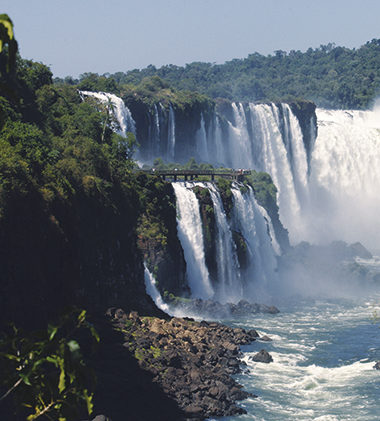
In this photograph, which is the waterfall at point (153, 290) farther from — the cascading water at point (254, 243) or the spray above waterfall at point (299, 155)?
the spray above waterfall at point (299, 155)

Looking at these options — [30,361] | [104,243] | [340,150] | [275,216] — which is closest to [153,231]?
[104,243]

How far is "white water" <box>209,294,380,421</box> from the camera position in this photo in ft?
84.8

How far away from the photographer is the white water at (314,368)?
2584 cm

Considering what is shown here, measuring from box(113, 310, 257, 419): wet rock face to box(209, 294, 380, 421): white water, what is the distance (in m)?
0.77

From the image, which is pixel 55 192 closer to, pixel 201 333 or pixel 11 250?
pixel 11 250

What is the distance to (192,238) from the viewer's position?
4716 cm

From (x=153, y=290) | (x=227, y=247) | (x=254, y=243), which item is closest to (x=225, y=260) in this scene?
(x=227, y=247)

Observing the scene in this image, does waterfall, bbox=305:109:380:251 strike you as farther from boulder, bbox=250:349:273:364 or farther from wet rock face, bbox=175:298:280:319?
boulder, bbox=250:349:273:364

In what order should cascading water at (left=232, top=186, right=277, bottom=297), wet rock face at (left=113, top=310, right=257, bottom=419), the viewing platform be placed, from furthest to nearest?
cascading water at (left=232, top=186, right=277, bottom=297)
the viewing platform
wet rock face at (left=113, top=310, right=257, bottom=419)

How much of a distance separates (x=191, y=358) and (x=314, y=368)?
22.0ft

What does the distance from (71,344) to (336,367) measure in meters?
28.3

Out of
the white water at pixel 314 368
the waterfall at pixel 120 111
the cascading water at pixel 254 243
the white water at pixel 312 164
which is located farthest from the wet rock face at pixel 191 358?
the white water at pixel 312 164

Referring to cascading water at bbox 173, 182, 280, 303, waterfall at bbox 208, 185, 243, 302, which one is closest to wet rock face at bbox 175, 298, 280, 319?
cascading water at bbox 173, 182, 280, 303

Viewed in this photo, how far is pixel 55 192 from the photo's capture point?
27797 millimetres
